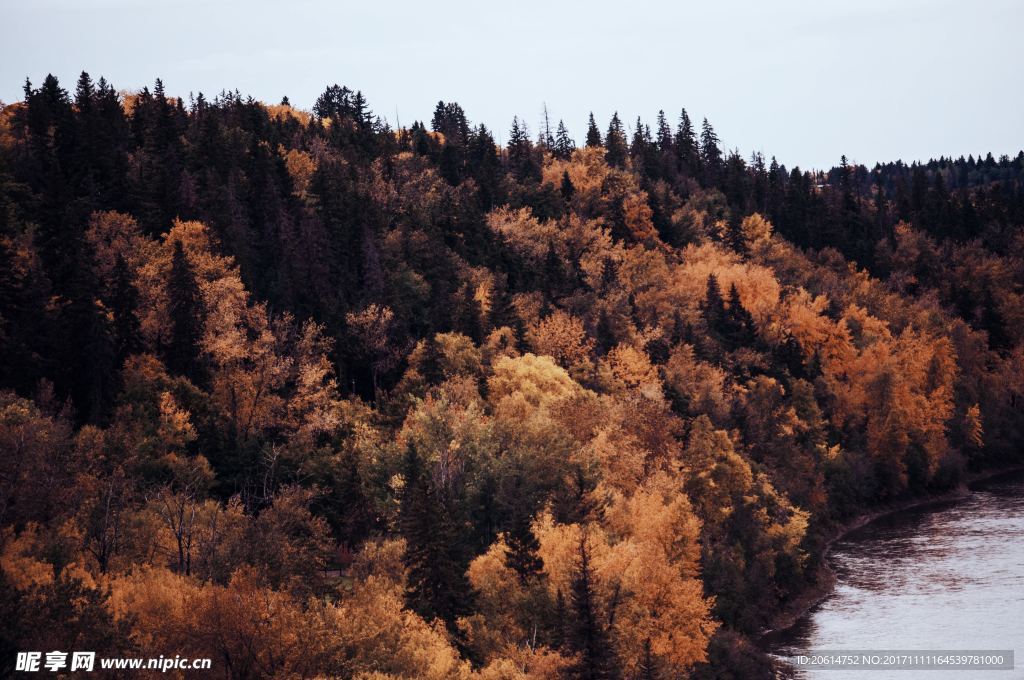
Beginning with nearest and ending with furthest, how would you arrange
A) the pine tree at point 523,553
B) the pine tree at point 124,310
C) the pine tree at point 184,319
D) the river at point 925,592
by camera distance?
the pine tree at point 523,553, the river at point 925,592, the pine tree at point 124,310, the pine tree at point 184,319

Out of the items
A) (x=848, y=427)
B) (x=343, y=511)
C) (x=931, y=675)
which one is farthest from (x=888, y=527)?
(x=343, y=511)

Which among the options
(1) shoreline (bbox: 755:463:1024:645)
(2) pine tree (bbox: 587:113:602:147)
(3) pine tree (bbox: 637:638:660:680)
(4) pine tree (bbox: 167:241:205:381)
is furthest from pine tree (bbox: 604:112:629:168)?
(3) pine tree (bbox: 637:638:660:680)

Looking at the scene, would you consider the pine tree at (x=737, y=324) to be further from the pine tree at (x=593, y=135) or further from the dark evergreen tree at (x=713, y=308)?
the pine tree at (x=593, y=135)

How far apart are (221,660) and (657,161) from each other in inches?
5702

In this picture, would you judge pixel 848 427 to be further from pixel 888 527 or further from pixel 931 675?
pixel 931 675

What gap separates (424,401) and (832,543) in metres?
41.7

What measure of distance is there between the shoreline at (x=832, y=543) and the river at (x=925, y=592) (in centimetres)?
77

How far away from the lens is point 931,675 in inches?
2042

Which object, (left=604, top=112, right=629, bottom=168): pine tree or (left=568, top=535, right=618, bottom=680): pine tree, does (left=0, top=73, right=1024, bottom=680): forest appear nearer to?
(left=568, top=535, right=618, bottom=680): pine tree

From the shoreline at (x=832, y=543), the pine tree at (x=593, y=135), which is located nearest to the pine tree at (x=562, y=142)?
the pine tree at (x=593, y=135)

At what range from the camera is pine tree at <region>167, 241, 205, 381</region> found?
6769 cm

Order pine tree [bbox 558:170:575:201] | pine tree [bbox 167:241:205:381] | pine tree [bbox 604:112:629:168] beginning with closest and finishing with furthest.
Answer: pine tree [bbox 167:241:205:381]
pine tree [bbox 558:170:575:201]
pine tree [bbox 604:112:629:168]

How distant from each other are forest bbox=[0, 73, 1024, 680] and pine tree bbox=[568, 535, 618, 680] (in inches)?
7.1

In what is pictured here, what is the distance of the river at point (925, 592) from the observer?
184ft
